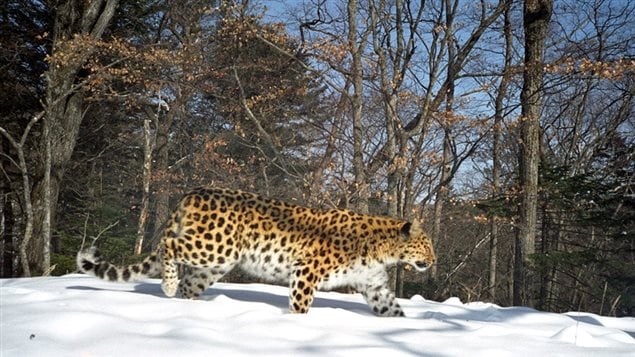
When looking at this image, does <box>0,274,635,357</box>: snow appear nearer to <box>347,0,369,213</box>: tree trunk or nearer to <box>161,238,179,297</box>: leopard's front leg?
<box>161,238,179,297</box>: leopard's front leg

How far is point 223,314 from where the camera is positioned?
5.45 m

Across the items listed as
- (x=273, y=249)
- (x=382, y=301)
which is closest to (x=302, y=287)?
(x=273, y=249)

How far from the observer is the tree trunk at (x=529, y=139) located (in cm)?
1402

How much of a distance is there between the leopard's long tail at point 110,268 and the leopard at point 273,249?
0.01 metres

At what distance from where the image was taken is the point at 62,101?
14625 millimetres

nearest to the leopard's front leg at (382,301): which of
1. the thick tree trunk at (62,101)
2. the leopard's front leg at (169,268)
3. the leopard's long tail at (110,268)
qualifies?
the leopard's front leg at (169,268)

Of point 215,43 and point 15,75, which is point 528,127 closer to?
point 215,43

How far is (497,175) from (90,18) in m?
18.1

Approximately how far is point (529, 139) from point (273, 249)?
33.9 ft

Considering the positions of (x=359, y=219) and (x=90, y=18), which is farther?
(x=90, y=18)

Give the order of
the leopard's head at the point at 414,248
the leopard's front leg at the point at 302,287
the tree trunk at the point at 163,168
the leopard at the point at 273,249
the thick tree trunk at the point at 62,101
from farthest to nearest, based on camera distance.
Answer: the tree trunk at the point at 163,168, the thick tree trunk at the point at 62,101, the leopard's head at the point at 414,248, the leopard at the point at 273,249, the leopard's front leg at the point at 302,287

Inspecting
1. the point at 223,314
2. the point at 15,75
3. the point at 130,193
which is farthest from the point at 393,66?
the point at 130,193

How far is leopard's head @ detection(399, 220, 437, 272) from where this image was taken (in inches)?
272

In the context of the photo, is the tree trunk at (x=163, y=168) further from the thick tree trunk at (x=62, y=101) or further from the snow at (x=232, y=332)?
the snow at (x=232, y=332)
